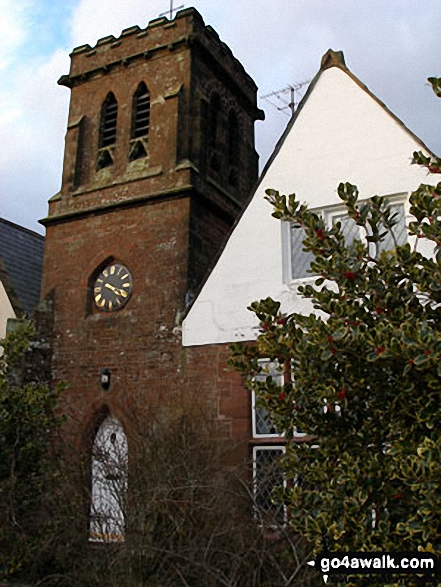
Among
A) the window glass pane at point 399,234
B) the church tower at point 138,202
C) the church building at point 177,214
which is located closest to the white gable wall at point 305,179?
the church building at point 177,214

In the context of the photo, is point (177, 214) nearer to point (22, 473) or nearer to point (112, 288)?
point (112, 288)

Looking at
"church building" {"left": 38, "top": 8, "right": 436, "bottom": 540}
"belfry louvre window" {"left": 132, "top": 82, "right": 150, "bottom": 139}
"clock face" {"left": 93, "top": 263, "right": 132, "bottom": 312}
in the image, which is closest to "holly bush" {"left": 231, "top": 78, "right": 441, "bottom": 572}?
"church building" {"left": 38, "top": 8, "right": 436, "bottom": 540}

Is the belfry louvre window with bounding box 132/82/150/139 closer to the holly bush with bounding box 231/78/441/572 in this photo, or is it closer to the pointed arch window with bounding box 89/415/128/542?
the pointed arch window with bounding box 89/415/128/542

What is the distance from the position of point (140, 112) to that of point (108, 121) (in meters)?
1.03

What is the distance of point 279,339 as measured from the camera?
12.4 feet

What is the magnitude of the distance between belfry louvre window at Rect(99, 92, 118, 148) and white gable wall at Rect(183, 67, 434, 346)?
20.6 feet

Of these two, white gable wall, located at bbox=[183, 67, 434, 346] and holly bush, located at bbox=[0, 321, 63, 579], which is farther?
white gable wall, located at bbox=[183, 67, 434, 346]

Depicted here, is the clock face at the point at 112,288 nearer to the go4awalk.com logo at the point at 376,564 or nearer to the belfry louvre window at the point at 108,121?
the belfry louvre window at the point at 108,121

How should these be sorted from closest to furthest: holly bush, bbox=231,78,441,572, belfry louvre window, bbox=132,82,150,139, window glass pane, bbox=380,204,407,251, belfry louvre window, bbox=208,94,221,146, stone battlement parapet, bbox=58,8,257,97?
1. holly bush, bbox=231,78,441,572
2. window glass pane, bbox=380,204,407,251
3. stone battlement parapet, bbox=58,8,257,97
4. belfry louvre window, bbox=132,82,150,139
5. belfry louvre window, bbox=208,94,221,146

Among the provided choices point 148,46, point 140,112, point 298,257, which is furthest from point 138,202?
point 298,257

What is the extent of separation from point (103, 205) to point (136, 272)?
6.90 ft

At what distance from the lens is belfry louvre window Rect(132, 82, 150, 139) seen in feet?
48.3

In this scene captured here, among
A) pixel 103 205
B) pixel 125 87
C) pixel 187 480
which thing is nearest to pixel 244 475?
pixel 187 480

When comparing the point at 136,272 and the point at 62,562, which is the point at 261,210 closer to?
the point at 136,272
